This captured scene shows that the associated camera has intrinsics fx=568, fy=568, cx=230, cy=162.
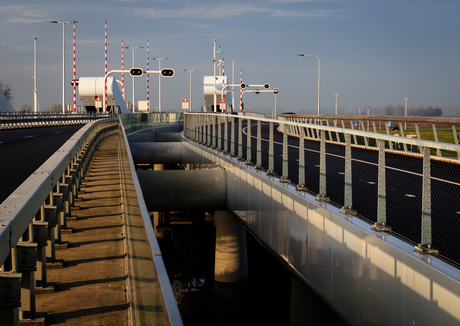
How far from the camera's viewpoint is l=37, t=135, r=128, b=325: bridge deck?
4.41m

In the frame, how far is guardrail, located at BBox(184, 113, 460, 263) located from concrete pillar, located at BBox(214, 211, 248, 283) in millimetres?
3543

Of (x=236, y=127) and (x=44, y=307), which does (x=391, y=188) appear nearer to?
(x=44, y=307)

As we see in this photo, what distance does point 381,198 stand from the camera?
686cm

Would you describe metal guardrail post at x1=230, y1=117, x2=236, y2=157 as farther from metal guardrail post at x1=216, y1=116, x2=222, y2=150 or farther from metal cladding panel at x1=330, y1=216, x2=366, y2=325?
metal cladding panel at x1=330, y1=216, x2=366, y2=325

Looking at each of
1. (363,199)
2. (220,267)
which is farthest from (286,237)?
(220,267)

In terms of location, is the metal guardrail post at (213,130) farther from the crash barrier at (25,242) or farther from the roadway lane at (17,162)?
the crash barrier at (25,242)

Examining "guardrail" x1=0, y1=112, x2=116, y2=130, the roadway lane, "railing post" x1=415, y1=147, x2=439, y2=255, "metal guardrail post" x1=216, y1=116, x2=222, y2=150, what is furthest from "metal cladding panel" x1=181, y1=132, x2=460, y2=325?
"guardrail" x1=0, y1=112, x2=116, y2=130

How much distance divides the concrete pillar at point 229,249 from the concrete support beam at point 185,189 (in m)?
5.60

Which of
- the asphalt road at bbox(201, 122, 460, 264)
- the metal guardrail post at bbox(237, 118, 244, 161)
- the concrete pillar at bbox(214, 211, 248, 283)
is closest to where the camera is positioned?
the asphalt road at bbox(201, 122, 460, 264)

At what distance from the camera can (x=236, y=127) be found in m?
16.3

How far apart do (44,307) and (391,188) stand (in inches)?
217

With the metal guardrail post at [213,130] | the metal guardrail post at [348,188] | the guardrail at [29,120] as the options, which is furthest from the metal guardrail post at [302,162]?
the guardrail at [29,120]

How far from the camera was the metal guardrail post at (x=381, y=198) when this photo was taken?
6.82 meters

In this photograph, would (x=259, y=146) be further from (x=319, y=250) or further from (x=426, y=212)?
(x=426, y=212)
